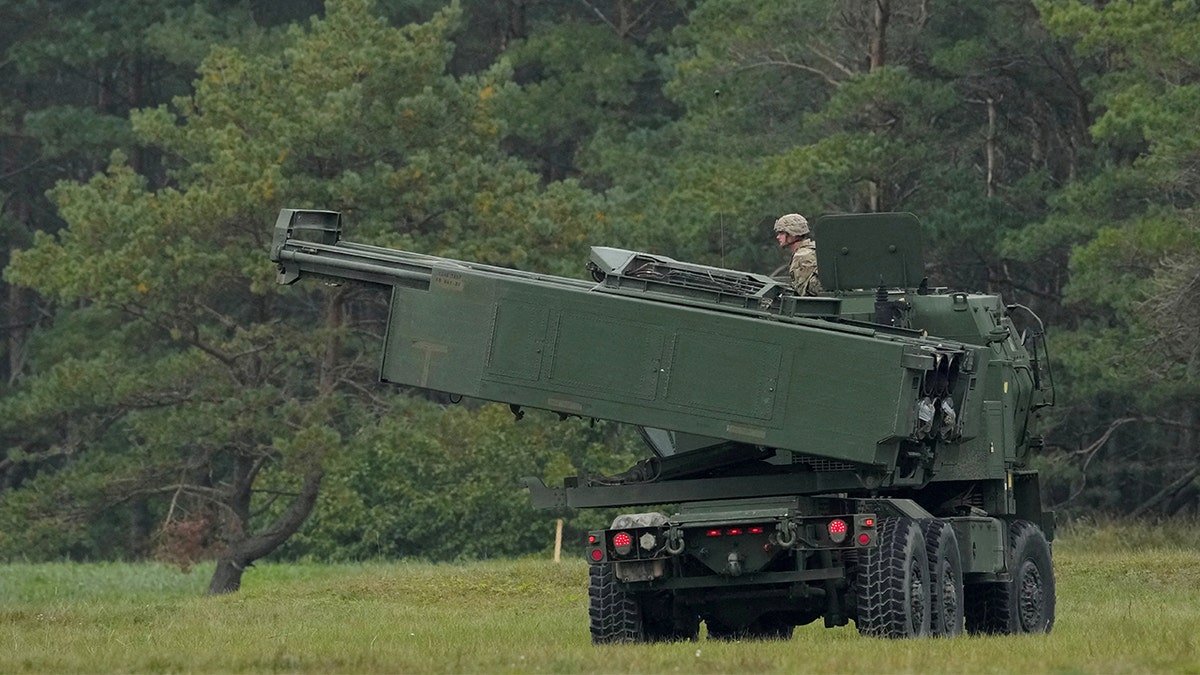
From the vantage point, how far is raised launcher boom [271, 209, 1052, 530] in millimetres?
15258

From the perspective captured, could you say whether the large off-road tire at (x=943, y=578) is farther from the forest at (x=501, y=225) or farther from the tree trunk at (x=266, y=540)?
the tree trunk at (x=266, y=540)

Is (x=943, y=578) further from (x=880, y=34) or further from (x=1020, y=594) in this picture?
(x=880, y=34)

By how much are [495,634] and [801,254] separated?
361 cm

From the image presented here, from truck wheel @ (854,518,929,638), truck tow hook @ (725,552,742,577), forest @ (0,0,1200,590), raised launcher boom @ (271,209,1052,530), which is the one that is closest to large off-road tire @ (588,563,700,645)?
raised launcher boom @ (271,209,1052,530)

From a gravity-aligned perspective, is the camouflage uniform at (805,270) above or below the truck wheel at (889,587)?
above

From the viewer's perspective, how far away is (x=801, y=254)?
1769 cm

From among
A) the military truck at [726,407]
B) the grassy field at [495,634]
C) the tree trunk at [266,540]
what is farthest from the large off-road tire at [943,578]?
the tree trunk at [266,540]

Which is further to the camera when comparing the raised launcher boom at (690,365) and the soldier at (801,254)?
the soldier at (801,254)

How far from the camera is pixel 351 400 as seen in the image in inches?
1660

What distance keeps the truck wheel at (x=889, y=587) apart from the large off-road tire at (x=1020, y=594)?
96.6 inches

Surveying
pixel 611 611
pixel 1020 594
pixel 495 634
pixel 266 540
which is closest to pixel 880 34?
pixel 266 540

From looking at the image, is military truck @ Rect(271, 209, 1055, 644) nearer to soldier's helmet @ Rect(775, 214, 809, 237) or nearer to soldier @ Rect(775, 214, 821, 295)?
soldier @ Rect(775, 214, 821, 295)

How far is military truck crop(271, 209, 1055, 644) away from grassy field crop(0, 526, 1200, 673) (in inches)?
21.3

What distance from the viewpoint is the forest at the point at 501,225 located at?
37.1 metres
